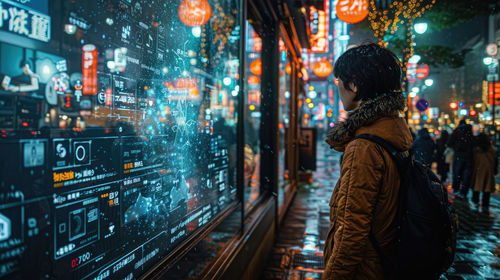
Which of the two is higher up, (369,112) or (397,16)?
(397,16)

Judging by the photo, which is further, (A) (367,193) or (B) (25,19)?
(A) (367,193)

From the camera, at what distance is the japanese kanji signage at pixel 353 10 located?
5.32 m

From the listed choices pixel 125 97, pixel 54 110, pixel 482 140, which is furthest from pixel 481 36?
pixel 54 110

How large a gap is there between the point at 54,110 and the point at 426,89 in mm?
3608

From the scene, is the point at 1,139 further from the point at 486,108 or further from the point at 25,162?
the point at 486,108

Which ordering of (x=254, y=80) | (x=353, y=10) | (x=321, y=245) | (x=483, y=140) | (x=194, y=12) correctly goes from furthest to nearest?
1. (x=254, y=80)
2. (x=353, y=10)
3. (x=483, y=140)
4. (x=321, y=245)
5. (x=194, y=12)

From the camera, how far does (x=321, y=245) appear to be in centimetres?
498

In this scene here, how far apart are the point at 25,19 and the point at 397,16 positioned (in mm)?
3248

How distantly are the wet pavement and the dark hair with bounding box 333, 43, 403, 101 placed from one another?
101 inches

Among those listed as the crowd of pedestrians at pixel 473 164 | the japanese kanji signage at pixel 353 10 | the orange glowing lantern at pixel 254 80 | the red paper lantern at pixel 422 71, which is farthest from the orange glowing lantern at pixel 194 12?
the orange glowing lantern at pixel 254 80

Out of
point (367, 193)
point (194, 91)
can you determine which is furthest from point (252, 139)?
point (367, 193)

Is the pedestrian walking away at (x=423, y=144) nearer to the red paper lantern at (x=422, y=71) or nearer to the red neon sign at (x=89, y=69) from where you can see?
the red paper lantern at (x=422, y=71)

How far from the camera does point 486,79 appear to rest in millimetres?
3566

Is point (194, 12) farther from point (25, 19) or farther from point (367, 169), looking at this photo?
point (367, 169)
